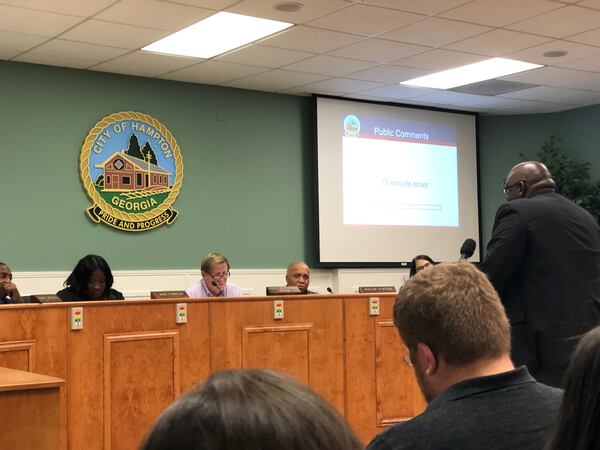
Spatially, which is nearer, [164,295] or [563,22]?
[164,295]

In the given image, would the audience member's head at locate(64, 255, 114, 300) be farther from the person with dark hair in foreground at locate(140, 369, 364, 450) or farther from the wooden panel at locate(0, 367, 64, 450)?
the person with dark hair in foreground at locate(140, 369, 364, 450)

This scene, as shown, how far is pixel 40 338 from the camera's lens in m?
4.46

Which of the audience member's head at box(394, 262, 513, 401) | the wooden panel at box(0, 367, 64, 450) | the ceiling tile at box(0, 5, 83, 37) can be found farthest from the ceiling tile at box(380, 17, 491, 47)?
the audience member's head at box(394, 262, 513, 401)

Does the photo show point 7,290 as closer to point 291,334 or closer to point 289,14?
point 291,334

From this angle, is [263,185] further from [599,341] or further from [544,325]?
[599,341]

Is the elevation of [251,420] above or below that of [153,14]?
below

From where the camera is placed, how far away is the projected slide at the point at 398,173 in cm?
864

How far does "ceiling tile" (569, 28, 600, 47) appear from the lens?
21.0 feet

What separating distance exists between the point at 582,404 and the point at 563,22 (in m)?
5.73

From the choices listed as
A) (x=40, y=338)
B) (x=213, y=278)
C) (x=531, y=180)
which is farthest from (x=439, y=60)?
(x=40, y=338)

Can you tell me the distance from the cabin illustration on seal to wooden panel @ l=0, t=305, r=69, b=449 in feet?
10.00

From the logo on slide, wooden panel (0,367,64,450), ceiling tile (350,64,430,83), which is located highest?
ceiling tile (350,64,430,83)

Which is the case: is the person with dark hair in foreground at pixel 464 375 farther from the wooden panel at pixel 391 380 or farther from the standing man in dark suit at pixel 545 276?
the wooden panel at pixel 391 380

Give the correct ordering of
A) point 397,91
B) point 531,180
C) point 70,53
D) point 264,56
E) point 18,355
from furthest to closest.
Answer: point 397,91 → point 264,56 → point 70,53 → point 18,355 → point 531,180
